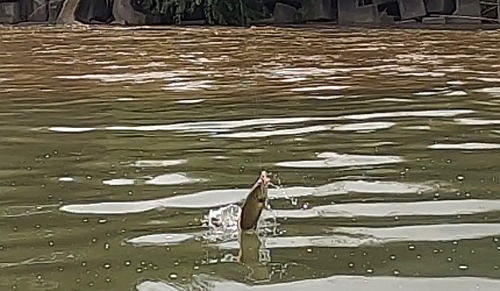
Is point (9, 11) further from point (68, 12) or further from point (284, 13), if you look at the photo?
point (284, 13)

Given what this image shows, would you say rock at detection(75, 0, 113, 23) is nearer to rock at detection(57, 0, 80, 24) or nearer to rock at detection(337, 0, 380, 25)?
rock at detection(57, 0, 80, 24)

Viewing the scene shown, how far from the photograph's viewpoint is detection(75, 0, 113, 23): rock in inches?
992

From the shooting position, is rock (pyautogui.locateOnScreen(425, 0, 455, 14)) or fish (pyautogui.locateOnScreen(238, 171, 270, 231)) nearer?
fish (pyautogui.locateOnScreen(238, 171, 270, 231))

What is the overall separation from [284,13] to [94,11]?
4.72 m

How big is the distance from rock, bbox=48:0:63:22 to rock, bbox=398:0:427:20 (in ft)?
27.9

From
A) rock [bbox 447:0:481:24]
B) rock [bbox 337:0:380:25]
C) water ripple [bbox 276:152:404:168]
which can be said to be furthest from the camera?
rock [bbox 337:0:380:25]

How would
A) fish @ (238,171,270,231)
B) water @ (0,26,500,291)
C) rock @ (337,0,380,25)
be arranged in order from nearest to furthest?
water @ (0,26,500,291) → fish @ (238,171,270,231) → rock @ (337,0,380,25)

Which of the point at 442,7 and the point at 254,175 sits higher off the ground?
the point at 254,175

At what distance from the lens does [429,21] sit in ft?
71.2

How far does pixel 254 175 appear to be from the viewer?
5.34 metres

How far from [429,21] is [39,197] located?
57.6ft

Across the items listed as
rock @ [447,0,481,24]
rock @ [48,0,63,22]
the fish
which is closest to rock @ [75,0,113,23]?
rock @ [48,0,63,22]

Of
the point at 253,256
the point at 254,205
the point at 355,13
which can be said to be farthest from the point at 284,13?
the point at 253,256

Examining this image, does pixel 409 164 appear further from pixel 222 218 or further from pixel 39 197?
pixel 39 197
